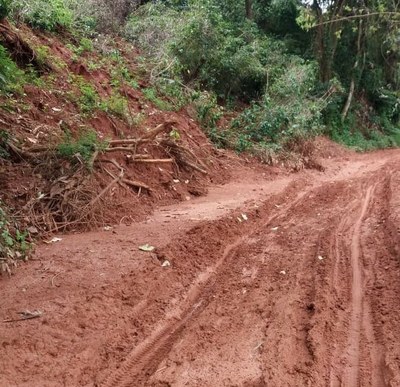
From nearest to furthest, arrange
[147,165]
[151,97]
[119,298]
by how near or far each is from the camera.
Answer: [119,298]
[147,165]
[151,97]

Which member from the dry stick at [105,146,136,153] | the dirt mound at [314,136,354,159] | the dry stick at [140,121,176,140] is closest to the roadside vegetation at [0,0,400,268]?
the dry stick at [105,146,136,153]

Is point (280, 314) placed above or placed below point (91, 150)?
below

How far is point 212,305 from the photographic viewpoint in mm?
4883

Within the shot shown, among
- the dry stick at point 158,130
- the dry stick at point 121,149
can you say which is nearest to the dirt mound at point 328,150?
the dry stick at point 158,130

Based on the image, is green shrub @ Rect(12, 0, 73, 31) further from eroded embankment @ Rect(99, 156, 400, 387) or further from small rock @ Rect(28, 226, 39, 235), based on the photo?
eroded embankment @ Rect(99, 156, 400, 387)

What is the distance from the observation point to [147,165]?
909 centimetres

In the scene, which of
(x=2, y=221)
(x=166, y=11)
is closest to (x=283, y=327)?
(x=2, y=221)

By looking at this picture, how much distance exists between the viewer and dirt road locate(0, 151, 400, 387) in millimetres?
3715

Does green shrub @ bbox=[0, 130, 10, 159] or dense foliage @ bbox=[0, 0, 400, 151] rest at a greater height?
dense foliage @ bbox=[0, 0, 400, 151]

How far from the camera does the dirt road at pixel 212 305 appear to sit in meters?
3.71

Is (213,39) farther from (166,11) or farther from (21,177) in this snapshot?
(21,177)

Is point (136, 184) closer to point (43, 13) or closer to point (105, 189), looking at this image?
point (105, 189)

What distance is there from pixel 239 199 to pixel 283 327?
507cm

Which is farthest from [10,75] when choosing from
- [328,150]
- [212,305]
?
[328,150]
